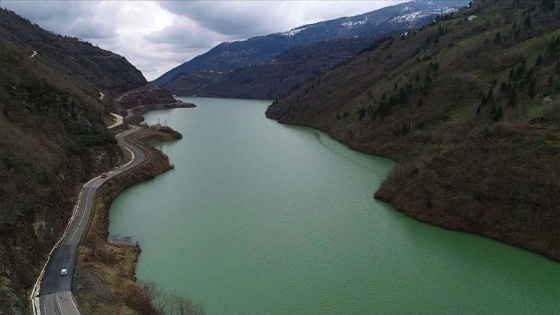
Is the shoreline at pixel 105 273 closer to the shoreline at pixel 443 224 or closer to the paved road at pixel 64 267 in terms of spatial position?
the paved road at pixel 64 267

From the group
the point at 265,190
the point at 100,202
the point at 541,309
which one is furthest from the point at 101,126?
the point at 541,309

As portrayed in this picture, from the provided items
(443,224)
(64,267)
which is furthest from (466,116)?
(64,267)

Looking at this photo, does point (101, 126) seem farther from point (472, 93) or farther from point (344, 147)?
point (472, 93)

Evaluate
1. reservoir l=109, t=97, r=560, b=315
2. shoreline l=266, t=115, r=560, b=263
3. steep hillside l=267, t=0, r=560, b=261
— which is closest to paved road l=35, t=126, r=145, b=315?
reservoir l=109, t=97, r=560, b=315

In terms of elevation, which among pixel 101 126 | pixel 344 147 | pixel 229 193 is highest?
pixel 101 126

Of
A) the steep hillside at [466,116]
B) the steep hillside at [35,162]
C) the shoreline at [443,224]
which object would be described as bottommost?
the shoreline at [443,224]

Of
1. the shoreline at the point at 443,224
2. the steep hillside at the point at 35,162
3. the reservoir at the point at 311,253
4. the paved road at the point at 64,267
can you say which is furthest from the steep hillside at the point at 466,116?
the steep hillside at the point at 35,162

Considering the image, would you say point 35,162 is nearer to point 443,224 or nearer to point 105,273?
point 105,273
